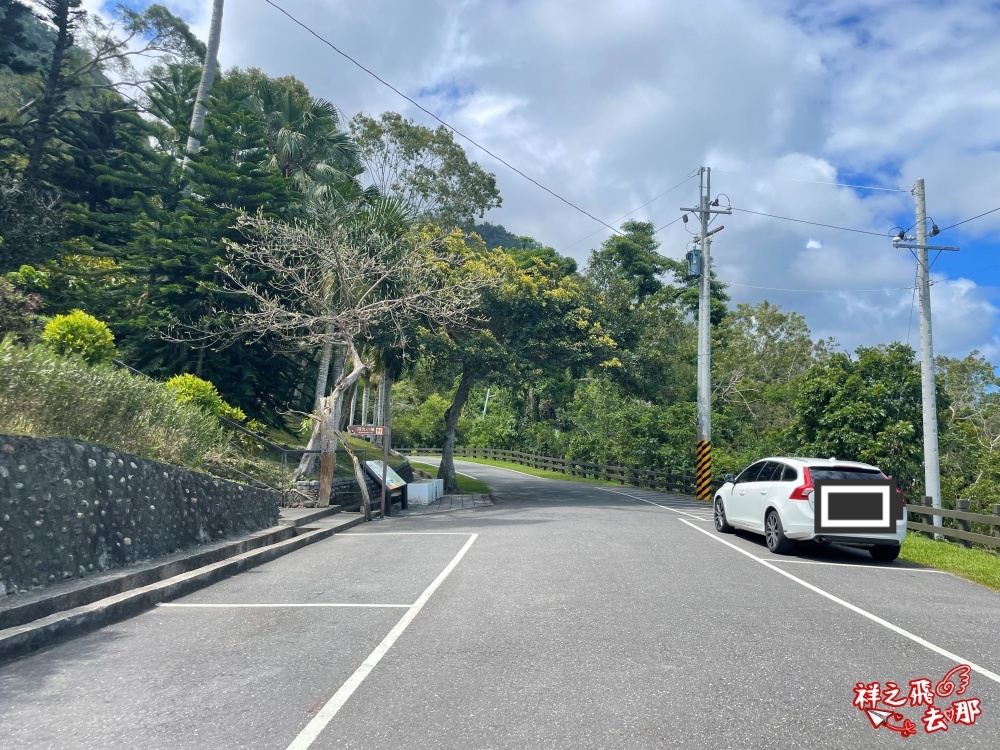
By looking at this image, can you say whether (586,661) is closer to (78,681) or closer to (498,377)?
(78,681)

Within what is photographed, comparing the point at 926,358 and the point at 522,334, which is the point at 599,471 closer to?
the point at 522,334

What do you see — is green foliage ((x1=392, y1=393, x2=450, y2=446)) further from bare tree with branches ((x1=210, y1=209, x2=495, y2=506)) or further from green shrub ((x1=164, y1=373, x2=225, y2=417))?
green shrub ((x1=164, y1=373, x2=225, y2=417))

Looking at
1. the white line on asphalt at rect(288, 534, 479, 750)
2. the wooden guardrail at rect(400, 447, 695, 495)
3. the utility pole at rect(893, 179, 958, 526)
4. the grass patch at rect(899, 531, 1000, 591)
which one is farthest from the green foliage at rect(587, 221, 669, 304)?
the white line on asphalt at rect(288, 534, 479, 750)

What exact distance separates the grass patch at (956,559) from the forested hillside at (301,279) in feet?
27.3

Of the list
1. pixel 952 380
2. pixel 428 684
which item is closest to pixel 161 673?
pixel 428 684

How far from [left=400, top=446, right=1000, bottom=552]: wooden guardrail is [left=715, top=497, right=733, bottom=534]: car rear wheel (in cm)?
353

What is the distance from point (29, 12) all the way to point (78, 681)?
105 feet

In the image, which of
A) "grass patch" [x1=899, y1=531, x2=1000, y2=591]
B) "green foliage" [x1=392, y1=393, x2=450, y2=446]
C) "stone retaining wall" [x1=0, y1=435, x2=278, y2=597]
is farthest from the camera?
"green foliage" [x1=392, y1=393, x2=450, y2=446]

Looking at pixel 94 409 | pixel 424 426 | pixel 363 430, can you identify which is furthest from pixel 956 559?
pixel 424 426

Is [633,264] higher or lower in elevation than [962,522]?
higher

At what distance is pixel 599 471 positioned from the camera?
130 ft

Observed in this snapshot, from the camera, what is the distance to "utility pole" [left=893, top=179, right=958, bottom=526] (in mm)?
17281

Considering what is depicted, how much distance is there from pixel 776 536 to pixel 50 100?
30.4 metres

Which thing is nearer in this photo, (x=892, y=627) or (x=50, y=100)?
(x=892, y=627)
